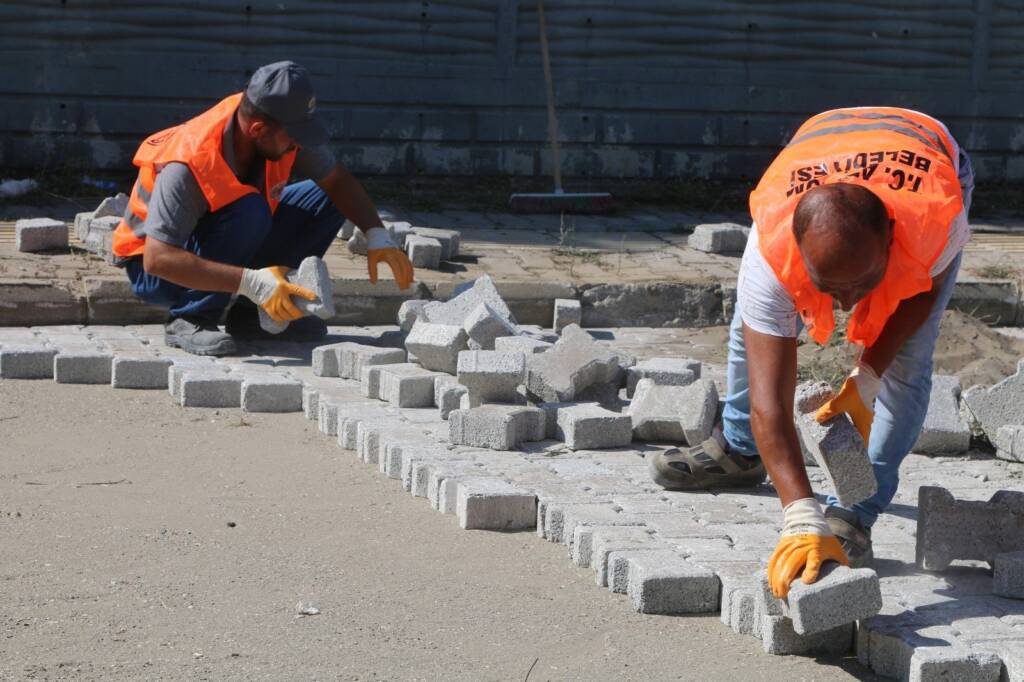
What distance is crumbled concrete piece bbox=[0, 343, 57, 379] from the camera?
20.6 feet

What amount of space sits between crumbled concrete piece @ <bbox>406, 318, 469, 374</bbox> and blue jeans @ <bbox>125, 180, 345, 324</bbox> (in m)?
1.01

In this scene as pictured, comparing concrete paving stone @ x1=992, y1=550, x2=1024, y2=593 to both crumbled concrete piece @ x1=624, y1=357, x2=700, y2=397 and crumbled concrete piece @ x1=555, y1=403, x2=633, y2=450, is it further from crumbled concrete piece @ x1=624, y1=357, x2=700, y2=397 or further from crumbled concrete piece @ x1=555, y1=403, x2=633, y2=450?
crumbled concrete piece @ x1=624, y1=357, x2=700, y2=397

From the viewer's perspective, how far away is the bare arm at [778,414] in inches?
140

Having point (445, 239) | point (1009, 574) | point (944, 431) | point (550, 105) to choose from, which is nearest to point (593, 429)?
point (944, 431)

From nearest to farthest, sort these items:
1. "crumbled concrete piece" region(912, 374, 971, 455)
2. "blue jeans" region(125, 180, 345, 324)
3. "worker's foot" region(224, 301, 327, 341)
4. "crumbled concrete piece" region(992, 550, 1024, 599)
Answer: "crumbled concrete piece" region(992, 550, 1024, 599) < "crumbled concrete piece" region(912, 374, 971, 455) < "blue jeans" region(125, 180, 345, 324) < "worker's foot" region(224, 301, 327, 341)

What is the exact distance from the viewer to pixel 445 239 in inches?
315

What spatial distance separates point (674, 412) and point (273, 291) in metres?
1.95

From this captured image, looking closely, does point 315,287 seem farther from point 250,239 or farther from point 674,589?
point 674,589

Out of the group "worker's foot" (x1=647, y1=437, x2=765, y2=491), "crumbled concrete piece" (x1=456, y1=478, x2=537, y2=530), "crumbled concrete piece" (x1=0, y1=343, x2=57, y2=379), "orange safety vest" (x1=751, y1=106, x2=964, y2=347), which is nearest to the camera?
"orange safety vest" (x1=751, y1=106, x2=964, y2=347)

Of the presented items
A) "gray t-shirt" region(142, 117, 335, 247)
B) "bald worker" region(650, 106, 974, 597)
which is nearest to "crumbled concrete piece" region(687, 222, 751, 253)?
"gray t-shirt" region(142, 117, 335, 247)

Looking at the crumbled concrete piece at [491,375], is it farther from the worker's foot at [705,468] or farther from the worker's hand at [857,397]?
the worker's hand at [857,397]

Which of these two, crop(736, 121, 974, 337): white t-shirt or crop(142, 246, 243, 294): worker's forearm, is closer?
crop(736, 121, 974, 337): white t-shirt

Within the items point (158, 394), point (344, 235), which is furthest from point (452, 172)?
point (158, 394)

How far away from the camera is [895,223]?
135 inches
